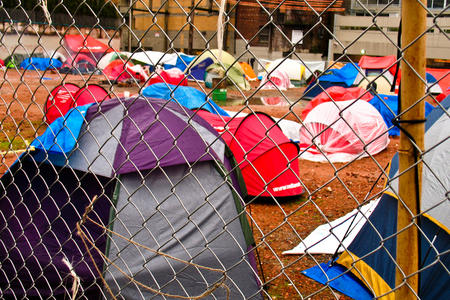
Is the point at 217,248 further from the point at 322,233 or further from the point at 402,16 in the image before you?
the point at 402,16

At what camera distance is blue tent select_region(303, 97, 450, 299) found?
254cm

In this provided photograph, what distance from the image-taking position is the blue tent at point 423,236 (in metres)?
2.54

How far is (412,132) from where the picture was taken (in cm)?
81

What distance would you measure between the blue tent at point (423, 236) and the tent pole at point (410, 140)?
1318 millimetres

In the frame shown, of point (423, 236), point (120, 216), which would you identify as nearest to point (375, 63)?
point (423, 236)

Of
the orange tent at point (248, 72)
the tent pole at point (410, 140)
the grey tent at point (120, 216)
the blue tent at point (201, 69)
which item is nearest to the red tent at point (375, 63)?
the orange tent at point (248, 72)

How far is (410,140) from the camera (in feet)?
2.64

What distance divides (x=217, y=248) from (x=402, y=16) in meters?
2.32

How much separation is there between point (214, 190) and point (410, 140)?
0.47 metres

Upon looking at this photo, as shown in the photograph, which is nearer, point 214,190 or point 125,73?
point 214,190

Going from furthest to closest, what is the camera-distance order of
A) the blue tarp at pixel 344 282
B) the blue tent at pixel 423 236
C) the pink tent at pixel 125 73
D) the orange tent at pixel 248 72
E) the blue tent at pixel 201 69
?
the orange tent at pixel 248 72 → the blue tent at pixel 201 69 → the pink tent at pixel 125 73 → the blue tarp at pixel 344 282 → the blue tent at pixel 423 236

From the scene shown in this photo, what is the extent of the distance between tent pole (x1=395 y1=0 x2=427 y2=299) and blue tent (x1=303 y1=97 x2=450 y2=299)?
Result: 1.32m

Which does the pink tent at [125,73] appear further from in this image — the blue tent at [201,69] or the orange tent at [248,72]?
the orange tent at [248,72]

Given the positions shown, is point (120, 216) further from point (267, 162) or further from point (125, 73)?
point (125, 73)
